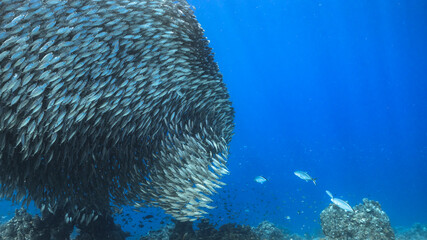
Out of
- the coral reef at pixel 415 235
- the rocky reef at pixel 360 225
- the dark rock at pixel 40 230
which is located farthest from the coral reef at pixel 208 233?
the coral reef at pixel 415 235

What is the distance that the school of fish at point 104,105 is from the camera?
4121 mm

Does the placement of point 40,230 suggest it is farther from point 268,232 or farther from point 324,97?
point 324,97

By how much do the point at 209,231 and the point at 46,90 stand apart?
257 inches

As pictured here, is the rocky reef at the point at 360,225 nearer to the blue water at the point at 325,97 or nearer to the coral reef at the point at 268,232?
the coral reef at the point at 268,232

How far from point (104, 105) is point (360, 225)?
34.5 feet

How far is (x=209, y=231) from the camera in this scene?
863 centimetres

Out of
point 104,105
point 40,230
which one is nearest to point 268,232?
point 40,230

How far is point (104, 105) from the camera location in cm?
491

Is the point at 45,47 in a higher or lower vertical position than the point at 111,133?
higher

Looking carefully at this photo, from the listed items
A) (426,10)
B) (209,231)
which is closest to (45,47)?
(209,231)

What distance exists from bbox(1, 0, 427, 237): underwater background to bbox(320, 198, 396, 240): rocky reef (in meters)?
19.7

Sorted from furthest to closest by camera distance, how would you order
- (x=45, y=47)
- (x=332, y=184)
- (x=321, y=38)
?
(x=321, y=38)
(x=332, y=184)
(x=45, y=47)

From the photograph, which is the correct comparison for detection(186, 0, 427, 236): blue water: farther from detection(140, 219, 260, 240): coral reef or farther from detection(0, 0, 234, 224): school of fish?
detection(0, 0, 234, 224): school of fish

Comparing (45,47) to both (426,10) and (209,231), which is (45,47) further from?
(426,10)
